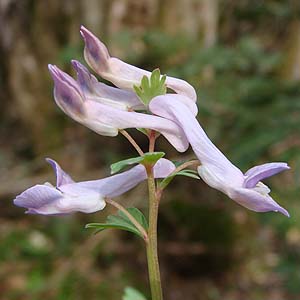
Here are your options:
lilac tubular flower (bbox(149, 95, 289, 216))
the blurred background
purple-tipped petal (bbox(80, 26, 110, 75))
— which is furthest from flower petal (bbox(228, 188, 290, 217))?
the blurred background

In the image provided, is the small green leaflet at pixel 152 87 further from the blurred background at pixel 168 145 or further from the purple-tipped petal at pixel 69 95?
the blurred background at pixel 168 145

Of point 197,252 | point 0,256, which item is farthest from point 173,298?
point 0,256

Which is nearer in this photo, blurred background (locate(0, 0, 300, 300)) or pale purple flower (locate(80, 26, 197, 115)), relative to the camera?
pale purple flower (locate(80, 26, 197, 115))

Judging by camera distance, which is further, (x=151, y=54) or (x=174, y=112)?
(x=151, y=54)

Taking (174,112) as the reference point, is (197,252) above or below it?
above

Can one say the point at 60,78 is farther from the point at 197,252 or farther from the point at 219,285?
the point at 219,285

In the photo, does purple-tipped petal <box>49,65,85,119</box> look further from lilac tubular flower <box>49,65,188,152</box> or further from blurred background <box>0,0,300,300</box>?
blurred background <box>0,0,300,300</box>

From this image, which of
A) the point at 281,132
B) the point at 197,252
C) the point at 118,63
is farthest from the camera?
the point at 197,252

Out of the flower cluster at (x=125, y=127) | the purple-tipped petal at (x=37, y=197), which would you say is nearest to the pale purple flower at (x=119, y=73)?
the flower cluster at (x=125, y=127)
